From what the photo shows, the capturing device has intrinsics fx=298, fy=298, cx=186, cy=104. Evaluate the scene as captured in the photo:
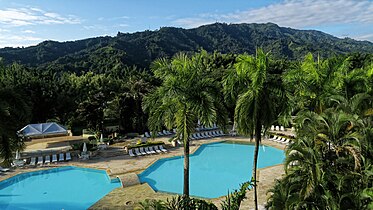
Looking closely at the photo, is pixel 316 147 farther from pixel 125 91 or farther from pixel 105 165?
pixel 125 91

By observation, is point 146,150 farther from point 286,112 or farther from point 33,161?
point 286,112

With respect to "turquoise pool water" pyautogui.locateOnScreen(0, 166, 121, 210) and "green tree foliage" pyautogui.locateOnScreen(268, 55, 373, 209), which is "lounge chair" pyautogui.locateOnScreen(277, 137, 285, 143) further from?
"green tree foliage" pyautogui.locateOnScreen(268, 55, 373, 209)

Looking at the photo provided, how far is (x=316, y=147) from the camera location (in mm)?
7168

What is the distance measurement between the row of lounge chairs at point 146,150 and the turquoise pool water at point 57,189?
297 centimetres

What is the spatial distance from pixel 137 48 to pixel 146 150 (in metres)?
85.3

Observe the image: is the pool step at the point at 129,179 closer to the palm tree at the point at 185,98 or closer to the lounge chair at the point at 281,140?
the palm tree at the point at 185,98

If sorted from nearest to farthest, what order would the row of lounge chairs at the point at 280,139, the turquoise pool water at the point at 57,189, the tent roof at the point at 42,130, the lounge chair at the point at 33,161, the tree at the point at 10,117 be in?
the tree at the point at 10,117 → the turquoise pool water at the point at 57,189 → the lounge chair at the point at 33,161 → the tent roof at the point at 42,130 → the row of lounge chairs at the point at 280,139

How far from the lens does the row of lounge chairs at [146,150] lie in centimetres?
1882

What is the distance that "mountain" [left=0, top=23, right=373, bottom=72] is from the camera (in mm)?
72625

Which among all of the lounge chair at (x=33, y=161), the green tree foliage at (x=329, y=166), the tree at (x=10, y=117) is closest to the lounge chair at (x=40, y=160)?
the lounge chair at (x=33, y=161)

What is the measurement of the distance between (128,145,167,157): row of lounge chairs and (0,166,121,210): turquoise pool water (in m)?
2.97

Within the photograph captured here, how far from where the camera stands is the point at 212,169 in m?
17.7

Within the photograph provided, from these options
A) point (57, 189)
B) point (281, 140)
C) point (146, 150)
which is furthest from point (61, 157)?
point (281, 140)

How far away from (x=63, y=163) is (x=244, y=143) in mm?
12745
